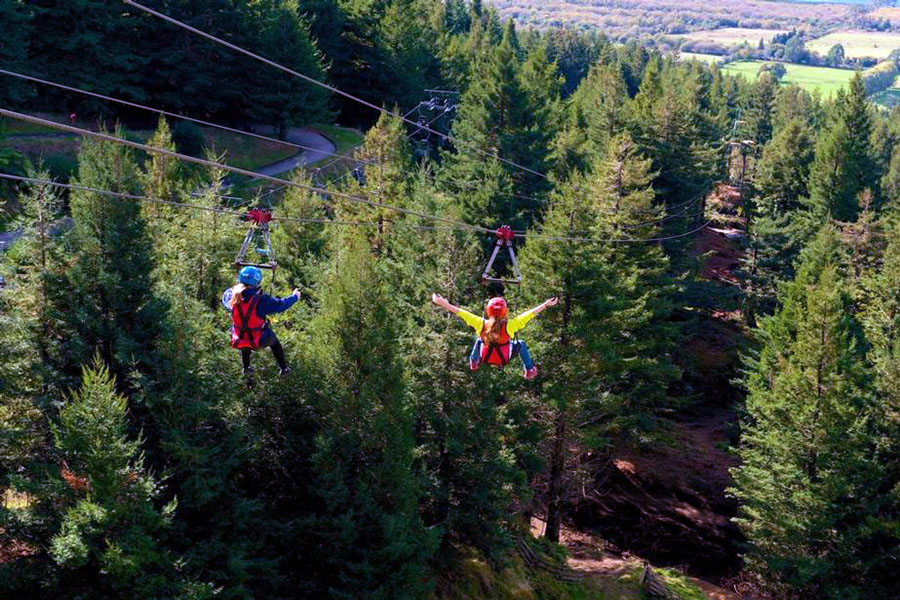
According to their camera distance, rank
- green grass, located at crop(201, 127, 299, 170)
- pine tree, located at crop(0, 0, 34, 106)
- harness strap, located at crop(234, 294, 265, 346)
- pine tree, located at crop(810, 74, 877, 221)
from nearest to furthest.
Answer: harness strap, located at crop(234, 294, 265, 346), pine tree, located at crop(0, 0, 34, 106), green grass, located at crop(201, 127, 299, 170), pine tree, located at crop(810, 74, 877, 221)

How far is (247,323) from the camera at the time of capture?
1395 centimetres

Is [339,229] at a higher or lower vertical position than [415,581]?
higher

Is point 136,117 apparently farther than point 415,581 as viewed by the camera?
Yes

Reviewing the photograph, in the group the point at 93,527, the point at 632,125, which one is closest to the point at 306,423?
the point at 93,527

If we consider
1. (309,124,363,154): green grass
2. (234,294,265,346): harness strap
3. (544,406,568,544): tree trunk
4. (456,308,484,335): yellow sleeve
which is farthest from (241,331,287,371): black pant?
(309,124,363,154): green grass

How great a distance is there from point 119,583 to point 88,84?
130 ft

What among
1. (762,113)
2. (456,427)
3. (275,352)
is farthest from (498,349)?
(762,113)

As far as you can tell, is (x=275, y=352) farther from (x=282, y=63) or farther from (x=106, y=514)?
(x=282, y=63)

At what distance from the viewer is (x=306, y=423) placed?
2050 cm

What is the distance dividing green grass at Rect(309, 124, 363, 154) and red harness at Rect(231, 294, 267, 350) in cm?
4885

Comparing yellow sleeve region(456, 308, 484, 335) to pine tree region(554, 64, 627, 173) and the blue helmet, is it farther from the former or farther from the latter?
pine tree region(554, 64, 627, 173)

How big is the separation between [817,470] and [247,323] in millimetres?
20406

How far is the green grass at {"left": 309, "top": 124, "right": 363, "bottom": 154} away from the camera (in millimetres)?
62969

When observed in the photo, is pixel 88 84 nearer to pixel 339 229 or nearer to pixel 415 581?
pixel 339 229
